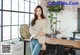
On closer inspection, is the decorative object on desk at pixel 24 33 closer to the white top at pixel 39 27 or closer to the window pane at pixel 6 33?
the window pane at pixel 6 33

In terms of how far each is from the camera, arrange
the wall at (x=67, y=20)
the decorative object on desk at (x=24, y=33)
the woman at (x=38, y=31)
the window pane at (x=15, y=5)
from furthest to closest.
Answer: the wall at (x=67, y=20) < the window pane at (x=15, y=5) < the decorative object on desk at (x=24, y=33) < the woman at (x=38, y=31)

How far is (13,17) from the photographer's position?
544 centimetres

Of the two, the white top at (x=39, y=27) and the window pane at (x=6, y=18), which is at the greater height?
the window pane at (x=6, y=18)

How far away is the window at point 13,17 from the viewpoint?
486cm

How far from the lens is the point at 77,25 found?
8000 millimetres

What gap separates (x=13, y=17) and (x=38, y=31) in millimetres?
2234

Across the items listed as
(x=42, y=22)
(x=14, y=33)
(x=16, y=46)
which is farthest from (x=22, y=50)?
(x=42, y=22)

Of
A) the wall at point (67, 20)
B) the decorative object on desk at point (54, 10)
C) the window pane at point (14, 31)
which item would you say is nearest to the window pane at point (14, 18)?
the window pane at point (14, 31)

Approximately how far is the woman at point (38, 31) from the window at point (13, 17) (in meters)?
1.52

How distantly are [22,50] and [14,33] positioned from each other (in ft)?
2.36

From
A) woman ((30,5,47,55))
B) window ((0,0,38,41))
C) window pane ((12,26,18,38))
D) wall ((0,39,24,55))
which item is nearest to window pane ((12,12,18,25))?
window ((0,0,38,41))

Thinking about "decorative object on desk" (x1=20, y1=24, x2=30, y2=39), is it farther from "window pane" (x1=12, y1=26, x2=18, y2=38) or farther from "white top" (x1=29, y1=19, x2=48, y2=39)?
"white top" (x1=29, y1=19, x2=48, y2=39)

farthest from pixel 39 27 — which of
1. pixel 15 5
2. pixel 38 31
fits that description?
pixel 15 5

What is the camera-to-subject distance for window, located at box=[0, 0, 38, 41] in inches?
191
